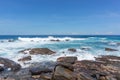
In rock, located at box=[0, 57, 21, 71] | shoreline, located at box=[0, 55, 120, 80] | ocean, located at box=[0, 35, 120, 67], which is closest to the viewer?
shoreline, located at box=[0, 55, 120, 80]

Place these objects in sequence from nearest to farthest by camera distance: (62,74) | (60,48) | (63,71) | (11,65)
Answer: (62,74) < (63,71) < (11,65) < (60,48)

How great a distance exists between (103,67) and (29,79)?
6079mm

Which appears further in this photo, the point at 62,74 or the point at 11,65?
the point at 11,65

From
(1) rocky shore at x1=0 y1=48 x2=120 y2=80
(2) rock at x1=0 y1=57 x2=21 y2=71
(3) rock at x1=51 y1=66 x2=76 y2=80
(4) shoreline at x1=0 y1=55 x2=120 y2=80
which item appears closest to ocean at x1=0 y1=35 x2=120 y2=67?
(2) rock at x1=0 y1=57 x2=21 y2=71

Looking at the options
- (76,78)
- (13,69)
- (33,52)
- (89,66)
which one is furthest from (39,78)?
(33,52)

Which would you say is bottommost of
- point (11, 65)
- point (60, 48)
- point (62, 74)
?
point (60, 48)

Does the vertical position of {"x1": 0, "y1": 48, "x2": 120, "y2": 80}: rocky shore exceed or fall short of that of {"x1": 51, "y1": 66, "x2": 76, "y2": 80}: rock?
it falls short

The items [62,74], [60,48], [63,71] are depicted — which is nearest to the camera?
[62,74]

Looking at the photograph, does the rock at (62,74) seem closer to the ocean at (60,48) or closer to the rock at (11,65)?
the rock at (11,65)

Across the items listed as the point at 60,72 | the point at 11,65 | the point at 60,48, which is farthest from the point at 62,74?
the point at 60,48

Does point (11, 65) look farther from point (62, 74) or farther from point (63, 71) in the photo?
point (62, 74)

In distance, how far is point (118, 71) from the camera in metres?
12.8

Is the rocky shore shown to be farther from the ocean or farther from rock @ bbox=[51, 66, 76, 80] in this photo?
the ocean

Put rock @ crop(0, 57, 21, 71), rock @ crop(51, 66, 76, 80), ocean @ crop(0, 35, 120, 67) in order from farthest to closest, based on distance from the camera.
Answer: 1. ocean @ crop(0, 35, 120, 67)
2. rock @ crop(0, 57, 21, 71)
3. rock @ crop(51, 66, 76, 80)
